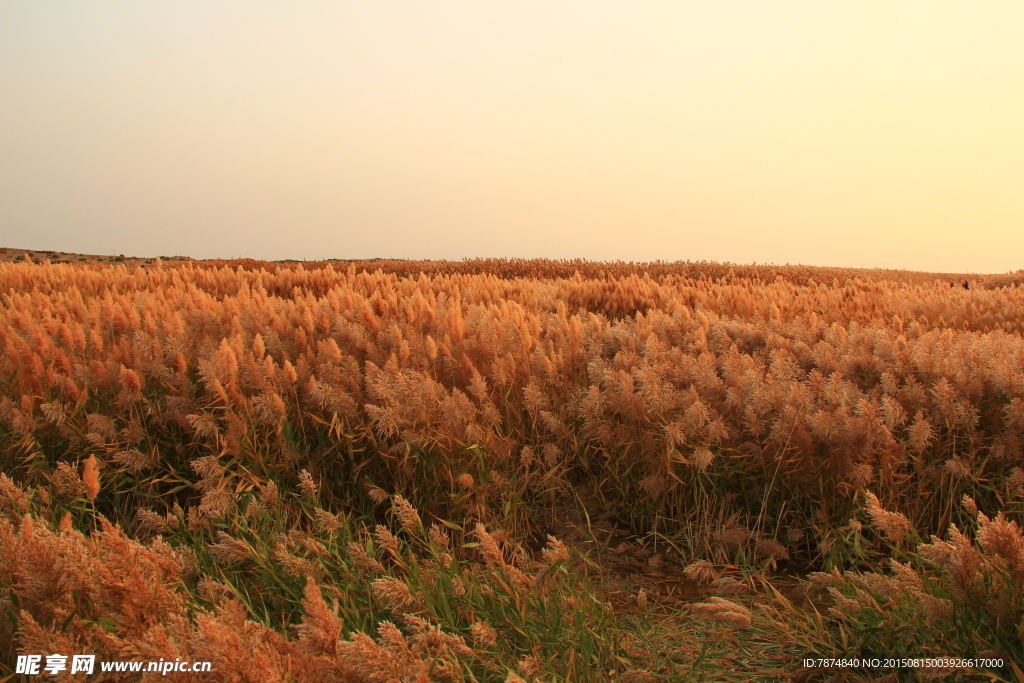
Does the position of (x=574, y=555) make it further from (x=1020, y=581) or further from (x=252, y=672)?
(x=252, y=672)

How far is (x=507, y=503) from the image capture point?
126 inches

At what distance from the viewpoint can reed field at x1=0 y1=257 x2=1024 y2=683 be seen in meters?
1.87

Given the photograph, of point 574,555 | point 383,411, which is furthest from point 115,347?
point 574,555

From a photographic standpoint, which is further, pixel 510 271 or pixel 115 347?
pixel 510 271

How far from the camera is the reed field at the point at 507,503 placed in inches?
73.5

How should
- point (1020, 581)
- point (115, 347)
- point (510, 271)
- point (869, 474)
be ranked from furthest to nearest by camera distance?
point (510, 271) < point (115, 347) < point (869, 474) < point (1020, 581)

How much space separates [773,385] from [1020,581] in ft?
5.17

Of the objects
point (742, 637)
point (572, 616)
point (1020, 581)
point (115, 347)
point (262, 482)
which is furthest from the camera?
point (115, 347)

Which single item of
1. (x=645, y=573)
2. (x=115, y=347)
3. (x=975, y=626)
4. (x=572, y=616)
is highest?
(x=115, y=347)

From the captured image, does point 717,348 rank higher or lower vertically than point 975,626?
higher

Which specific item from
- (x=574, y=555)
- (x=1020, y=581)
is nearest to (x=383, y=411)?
(x=574, y=555)

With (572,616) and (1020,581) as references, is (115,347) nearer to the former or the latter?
(572,616)

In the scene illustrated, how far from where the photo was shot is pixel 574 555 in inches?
120

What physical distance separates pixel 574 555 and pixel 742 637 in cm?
82
